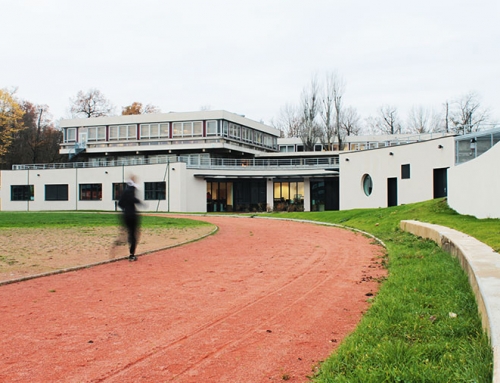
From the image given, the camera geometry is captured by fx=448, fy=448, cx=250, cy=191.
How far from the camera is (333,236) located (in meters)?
16.3

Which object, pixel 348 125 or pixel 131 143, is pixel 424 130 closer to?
pixel 348 125

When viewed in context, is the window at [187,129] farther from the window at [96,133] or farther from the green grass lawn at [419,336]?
the green grass lawn at [419,336]

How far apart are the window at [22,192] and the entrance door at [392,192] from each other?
120ft

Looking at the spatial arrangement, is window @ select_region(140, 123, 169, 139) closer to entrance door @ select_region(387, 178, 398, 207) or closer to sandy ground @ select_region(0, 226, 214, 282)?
entrance door @ select_region(387, 178, 398, 207)

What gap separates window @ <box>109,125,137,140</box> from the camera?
50.7 m

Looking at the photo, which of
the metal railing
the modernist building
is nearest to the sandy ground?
the modernist building

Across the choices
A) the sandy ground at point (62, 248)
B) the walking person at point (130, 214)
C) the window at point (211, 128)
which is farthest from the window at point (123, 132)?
the walking person at point (130, 214)

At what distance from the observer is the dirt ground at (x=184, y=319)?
4098 millimetres

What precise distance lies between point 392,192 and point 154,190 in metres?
21.7

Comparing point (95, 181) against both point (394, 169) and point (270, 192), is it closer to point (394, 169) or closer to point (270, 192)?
point (270, 192)

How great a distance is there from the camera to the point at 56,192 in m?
46.9

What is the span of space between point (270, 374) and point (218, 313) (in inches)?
81.1

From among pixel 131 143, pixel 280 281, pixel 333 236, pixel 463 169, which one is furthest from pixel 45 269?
pixel 131 143

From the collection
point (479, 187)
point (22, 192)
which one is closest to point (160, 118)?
point (22, 192)
